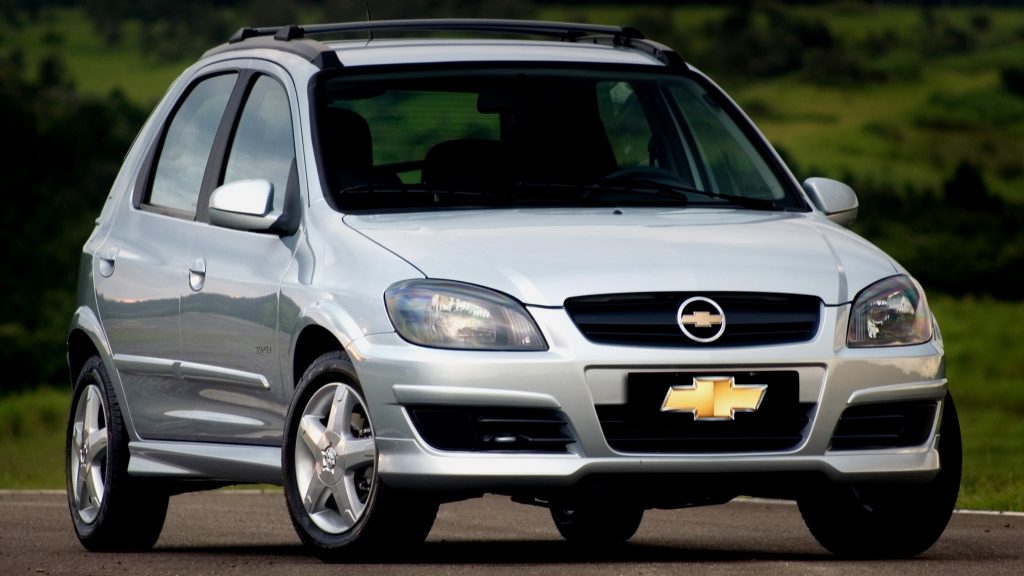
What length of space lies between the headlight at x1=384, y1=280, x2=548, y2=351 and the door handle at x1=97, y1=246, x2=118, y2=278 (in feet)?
8.73

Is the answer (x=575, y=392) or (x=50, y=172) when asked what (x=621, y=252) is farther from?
(x=50, y=172)

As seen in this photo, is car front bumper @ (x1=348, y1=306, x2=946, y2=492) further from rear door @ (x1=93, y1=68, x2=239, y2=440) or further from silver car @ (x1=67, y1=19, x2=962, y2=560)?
rear door @ (x1=93, y1=68, x2=239, y2=440)

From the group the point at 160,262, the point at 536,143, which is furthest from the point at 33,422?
the point at 536,143

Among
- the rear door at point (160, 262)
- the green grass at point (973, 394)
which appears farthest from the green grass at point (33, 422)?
the rear door at point (160, 262)

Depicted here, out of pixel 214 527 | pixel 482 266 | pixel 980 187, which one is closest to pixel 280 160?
pixel 482 266

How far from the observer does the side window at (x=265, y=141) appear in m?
7.76

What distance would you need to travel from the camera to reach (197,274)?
7988 mm

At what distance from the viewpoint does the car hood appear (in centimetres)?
654

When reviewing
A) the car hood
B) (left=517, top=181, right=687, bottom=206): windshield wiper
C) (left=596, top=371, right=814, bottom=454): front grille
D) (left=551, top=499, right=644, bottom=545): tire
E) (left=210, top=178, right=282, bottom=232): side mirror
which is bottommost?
(left=551, top=499, right=644, bottom=545): tire

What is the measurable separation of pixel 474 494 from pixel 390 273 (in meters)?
0.72

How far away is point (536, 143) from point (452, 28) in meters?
0.54

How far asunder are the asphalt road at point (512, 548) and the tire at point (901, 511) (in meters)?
0.12

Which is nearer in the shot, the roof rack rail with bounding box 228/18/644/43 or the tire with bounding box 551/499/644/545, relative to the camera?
the roof rack rail with bounding box 228/18/644/43

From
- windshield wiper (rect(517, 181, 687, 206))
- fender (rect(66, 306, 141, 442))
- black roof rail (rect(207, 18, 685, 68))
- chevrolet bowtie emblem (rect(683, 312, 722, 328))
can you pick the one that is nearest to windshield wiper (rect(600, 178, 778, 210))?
windshield wiper (rect(517, 181, 687, 206))
